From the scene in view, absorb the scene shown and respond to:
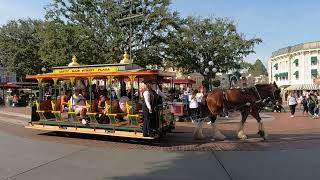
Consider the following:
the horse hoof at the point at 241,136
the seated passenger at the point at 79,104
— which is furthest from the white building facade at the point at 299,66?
the seated passenger at the point at 79,104

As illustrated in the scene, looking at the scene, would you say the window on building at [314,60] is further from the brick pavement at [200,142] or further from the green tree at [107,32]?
the brick pavement at [200,142]

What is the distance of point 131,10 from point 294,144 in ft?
57.8

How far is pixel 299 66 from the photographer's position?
7381cm

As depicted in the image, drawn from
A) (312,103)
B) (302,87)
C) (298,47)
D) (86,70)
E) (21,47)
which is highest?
(298,47)

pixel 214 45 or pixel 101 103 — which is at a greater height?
pixel 214 45

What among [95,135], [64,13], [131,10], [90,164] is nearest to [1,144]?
[95,135]

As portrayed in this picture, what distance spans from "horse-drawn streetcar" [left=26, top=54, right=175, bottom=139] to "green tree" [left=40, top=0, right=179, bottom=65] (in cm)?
1562

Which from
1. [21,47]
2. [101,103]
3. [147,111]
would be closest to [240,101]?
[147,111]

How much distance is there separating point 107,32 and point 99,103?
18.4 meters

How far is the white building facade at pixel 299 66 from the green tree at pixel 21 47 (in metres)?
40.4

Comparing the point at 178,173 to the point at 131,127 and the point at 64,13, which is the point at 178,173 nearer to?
the point at 131,127

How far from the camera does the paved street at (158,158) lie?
8.79m

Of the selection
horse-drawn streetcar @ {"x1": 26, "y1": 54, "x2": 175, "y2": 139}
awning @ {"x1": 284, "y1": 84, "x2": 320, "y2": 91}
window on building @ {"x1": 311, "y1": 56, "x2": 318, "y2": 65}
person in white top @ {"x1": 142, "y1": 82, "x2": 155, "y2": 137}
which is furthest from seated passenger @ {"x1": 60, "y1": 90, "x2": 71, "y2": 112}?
window on building @ {"x1": 311, "y1": 56, "x2": 318, "y2": 65}

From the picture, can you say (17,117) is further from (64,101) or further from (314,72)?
(314,72)
